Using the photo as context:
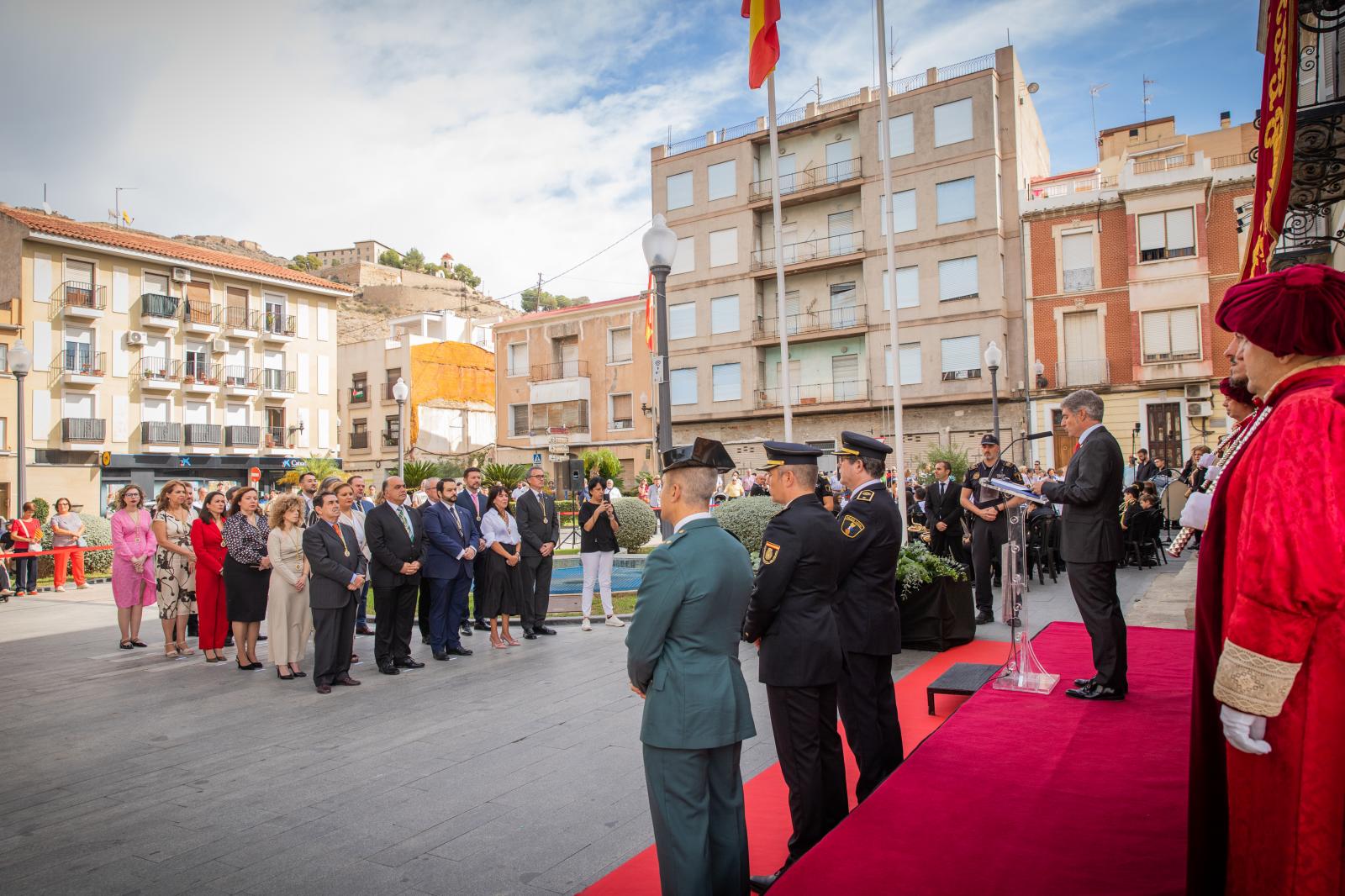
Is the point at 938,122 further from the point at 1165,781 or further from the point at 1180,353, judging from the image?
the point at 1165,781

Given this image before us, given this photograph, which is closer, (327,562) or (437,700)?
(437,700)

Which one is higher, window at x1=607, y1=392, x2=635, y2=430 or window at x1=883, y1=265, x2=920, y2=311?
window at x1=883, y1=265, x2=920, y2=311

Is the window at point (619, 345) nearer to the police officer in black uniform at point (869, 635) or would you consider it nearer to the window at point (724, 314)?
the window at point (724, 314)

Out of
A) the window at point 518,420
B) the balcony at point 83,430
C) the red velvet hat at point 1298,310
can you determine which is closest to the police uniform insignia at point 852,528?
the red velvet hat at point 1298,310

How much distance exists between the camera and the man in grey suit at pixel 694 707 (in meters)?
3.05

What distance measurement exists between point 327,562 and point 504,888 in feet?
16.3

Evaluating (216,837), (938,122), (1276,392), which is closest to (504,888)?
(216,837)

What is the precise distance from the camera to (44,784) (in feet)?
17.4

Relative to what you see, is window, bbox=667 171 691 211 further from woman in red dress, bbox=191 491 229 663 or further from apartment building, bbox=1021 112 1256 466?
woman in red dress, bbox=191 491 229 663

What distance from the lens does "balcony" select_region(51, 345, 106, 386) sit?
3662cm

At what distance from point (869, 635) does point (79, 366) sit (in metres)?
43.1

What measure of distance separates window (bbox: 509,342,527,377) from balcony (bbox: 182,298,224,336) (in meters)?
14.6

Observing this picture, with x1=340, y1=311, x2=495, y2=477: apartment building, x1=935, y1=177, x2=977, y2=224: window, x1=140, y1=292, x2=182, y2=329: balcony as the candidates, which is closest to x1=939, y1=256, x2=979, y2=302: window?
x1=935, y1=177, x2=977, y2=224: window

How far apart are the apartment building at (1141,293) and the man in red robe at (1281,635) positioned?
27.1 metres
